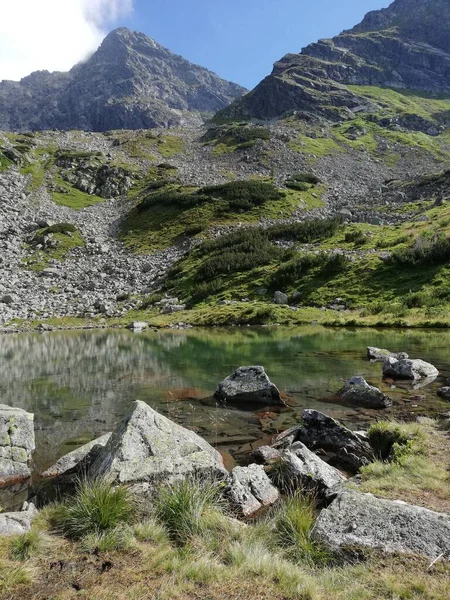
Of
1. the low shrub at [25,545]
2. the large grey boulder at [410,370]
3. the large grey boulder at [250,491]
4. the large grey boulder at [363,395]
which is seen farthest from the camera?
the large grey boulder at [410,370]

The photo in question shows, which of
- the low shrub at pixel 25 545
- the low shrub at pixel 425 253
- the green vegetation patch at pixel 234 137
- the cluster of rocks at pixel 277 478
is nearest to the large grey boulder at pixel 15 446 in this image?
the cluster of rocks at pixel 277 478

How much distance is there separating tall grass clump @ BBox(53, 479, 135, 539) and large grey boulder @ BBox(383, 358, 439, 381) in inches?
652

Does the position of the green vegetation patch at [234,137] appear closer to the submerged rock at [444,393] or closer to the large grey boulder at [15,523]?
the submerged rock at [444,393]

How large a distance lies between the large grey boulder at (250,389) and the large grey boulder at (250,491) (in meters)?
7.88

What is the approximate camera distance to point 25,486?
425 inches

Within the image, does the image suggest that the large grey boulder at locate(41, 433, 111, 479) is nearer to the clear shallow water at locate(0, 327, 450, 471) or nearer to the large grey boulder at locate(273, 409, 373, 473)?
the clear shallow water at locate(0, 327, 450, 471)

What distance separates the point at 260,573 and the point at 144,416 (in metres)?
5.35

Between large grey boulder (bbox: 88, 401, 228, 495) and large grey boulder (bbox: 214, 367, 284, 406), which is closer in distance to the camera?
large grey boulder (bbox: 88, 401, 228, 495)

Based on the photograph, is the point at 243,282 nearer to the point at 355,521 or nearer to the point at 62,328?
the point at 62,328

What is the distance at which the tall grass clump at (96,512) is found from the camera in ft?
22.6

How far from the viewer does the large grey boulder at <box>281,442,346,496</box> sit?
9164 millimetres

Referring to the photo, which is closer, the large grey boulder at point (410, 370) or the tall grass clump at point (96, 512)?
the tall grass clump at point (96, 512)

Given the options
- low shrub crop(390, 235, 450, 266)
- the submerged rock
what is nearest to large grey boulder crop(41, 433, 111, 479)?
the submerged rock

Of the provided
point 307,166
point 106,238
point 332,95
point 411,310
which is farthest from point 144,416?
point 332,95
